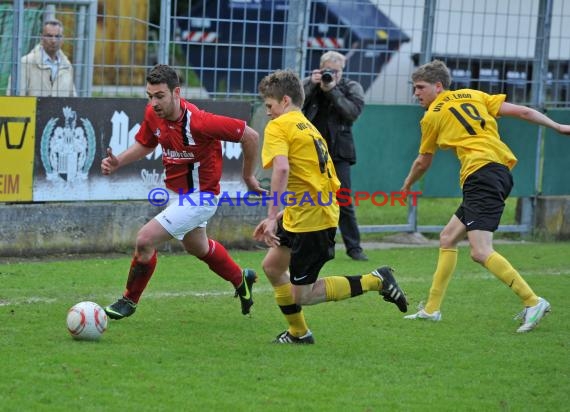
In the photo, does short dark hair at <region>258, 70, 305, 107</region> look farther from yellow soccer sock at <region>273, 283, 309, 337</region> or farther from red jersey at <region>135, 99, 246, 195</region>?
yellow soccer sock at <region>273, 283, 309, 337</region>

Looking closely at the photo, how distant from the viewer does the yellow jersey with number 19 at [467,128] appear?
8.38 m

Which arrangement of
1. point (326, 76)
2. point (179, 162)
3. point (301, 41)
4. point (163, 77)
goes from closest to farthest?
1. point (163, 77)
2. point (179, 162)
3. point (326, 76)
4. point (301, 41)

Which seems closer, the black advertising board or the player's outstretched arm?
the player's outstretched arm

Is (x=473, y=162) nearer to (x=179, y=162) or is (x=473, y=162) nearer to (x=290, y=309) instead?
(x=290, y=309)

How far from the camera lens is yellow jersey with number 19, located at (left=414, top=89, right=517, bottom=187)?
838cm

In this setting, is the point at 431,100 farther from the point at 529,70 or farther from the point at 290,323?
the point at 529,70

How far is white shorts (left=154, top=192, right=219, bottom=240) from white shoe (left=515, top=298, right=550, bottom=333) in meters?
2.41

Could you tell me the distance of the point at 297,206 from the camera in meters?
7.24

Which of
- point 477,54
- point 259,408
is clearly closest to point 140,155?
point 259,408

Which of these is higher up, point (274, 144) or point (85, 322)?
point (274, 144)

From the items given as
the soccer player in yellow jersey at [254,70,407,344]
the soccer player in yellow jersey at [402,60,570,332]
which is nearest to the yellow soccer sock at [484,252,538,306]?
the soccer player in yellow jersey at [402,60,570,332]

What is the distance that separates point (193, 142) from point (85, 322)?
5.25 ft

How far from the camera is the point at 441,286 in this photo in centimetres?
848

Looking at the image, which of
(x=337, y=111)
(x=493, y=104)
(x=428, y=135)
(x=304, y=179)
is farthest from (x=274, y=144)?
(x=337, y=111)
